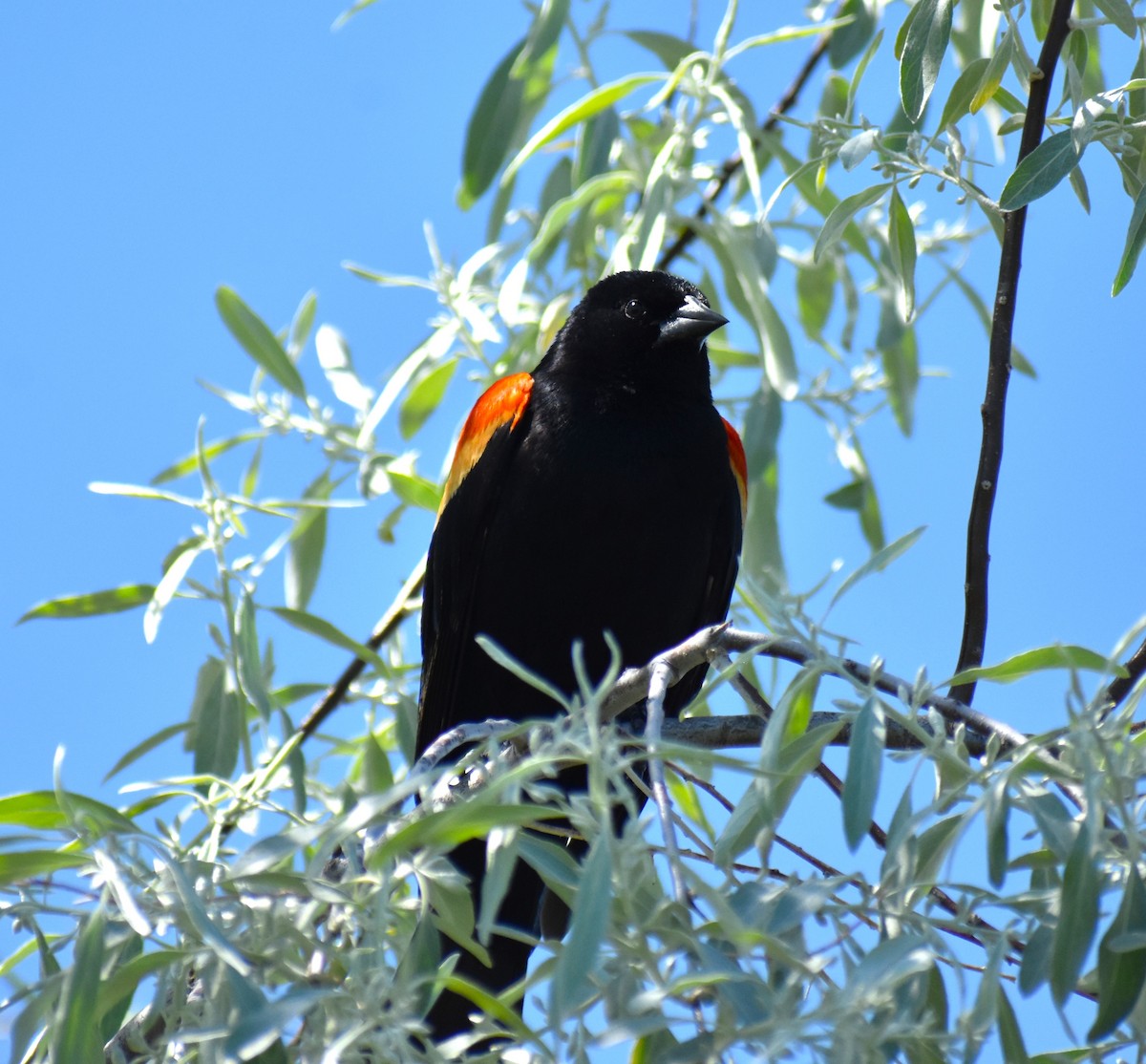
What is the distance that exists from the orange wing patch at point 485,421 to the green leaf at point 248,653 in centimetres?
58

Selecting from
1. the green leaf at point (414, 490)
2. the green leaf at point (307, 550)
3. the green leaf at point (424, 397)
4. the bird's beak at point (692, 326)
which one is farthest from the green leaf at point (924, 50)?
the green leaf at point (307, 550)

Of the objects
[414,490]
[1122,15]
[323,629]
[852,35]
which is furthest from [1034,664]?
[852,35]

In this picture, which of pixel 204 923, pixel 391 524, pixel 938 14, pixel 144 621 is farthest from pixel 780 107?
pixel 204 923

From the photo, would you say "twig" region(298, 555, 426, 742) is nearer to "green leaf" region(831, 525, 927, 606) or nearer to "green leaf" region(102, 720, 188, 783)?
"green leaf" region(102, 720, 188, 783)

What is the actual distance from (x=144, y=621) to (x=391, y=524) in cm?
93

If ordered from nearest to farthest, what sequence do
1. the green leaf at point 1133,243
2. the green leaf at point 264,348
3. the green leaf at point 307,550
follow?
the green leaf at point 1133,243
the green leaf at point 264,348
the green leaf at point 307,550

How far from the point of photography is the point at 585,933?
3.01ft

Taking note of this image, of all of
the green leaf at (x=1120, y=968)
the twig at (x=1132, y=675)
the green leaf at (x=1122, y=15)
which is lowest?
the green leaf at (x=1120, y=968)

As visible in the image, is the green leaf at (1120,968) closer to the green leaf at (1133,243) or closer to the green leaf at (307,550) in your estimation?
the green leaf at (1133,243)

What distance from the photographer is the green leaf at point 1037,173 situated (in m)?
1.60

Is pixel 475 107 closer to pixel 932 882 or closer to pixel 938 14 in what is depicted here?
pixel 938 14

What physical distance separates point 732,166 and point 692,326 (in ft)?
1.37

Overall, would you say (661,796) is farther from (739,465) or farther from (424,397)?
(424,397)

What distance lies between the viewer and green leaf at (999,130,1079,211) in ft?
5.24
